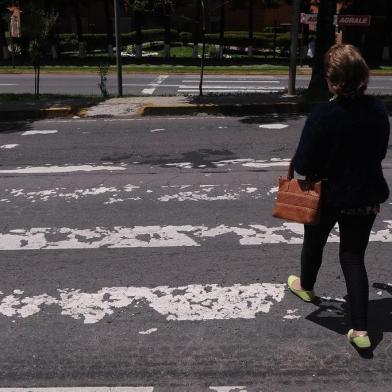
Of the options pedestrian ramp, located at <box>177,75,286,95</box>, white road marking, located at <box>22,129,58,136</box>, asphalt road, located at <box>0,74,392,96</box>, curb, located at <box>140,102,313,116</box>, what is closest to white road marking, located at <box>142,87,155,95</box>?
asphalt road, located at <box>0,74,392,96</box>

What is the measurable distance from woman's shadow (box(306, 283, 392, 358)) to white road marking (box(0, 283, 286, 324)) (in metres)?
0.30

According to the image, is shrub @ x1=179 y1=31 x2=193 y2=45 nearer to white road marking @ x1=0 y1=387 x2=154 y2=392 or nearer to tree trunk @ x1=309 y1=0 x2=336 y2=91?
tree trunk @ x1=309 y1=0 x2=336 y2=91

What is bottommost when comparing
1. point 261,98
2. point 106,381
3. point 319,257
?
point 106,381

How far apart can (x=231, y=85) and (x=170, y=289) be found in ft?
62.8

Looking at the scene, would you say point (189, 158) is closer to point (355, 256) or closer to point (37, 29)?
point (355, 256)

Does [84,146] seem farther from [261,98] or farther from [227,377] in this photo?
[227,377]

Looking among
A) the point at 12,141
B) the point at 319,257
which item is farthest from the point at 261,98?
the point at 319,257

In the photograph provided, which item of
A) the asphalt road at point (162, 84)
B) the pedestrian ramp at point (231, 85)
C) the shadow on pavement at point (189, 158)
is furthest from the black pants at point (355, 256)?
the pedestrian ramp at point (231, 85)

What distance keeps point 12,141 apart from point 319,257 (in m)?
7.16

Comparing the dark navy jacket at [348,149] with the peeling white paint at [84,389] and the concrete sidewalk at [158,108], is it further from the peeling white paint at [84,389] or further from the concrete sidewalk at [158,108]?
the concrete sidewalk at [158,108]

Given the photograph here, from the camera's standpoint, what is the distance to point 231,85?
2220cm

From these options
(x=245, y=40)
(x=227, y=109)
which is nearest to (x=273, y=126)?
(x=227, y=109)

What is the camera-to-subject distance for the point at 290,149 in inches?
328

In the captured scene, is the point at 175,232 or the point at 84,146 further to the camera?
the point at 84,146
